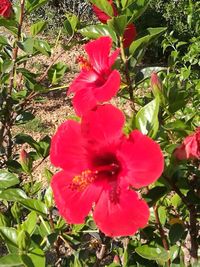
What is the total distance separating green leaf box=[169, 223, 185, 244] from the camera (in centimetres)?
117

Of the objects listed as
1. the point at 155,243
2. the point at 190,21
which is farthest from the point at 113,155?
the point at 190,21

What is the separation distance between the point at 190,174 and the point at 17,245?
428 millimetres

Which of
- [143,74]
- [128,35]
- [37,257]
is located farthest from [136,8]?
[37,257]

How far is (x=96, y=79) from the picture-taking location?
3.88ft

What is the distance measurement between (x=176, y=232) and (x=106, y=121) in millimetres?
414

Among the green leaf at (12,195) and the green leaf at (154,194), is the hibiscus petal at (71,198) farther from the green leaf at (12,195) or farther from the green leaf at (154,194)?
the green leaf at (12,195)

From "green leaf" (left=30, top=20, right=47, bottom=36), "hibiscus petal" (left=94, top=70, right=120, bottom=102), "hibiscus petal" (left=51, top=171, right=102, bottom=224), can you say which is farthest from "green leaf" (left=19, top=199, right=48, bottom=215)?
"green leaf" (left=30, top=20, right=47, bottom=36)

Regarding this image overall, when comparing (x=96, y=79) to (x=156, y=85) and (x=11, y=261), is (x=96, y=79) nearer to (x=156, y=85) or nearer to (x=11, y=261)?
(x=156, y=85)

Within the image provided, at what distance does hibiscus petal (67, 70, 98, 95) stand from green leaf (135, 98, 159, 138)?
0.20 meters

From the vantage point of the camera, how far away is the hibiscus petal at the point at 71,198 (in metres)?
0.97

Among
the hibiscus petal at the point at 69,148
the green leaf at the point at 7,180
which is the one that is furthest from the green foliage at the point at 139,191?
the hibiscus petal at the point at 69,148

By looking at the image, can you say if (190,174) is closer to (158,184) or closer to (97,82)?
(158,184)

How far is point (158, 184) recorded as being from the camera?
1.08 metres

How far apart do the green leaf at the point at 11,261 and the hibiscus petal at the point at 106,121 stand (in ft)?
1.15
